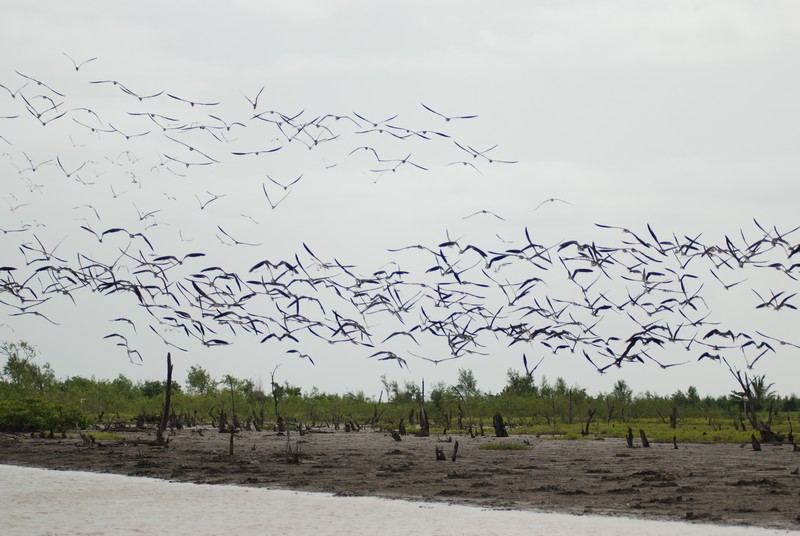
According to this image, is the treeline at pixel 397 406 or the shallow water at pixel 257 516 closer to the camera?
the shallow water at pixel 257 516

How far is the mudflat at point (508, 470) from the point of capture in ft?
50.5

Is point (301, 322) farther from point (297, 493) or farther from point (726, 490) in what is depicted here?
point (726, 490)

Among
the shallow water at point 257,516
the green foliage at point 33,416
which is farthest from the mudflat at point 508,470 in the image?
the green foliage at point 33,416

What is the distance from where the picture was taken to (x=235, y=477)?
21312 mm

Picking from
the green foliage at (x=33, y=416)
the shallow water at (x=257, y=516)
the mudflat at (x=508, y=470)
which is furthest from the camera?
the green foliage at (x=33, y=416)

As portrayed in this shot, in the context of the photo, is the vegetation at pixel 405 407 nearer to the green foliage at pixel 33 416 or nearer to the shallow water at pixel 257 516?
the green foliage at pixel 33 416

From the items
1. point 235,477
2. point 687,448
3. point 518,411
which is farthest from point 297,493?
point 518,411

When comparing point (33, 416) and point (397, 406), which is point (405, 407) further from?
point (33, 416)

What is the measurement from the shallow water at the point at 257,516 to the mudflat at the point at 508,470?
892 mm

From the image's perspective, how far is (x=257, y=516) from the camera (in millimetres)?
15039

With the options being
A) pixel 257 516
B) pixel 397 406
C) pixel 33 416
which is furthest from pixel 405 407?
pixel 257 516

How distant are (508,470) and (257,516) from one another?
7.96 meters

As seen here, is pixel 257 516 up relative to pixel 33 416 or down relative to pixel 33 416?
down

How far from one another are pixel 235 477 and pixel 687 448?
14.7 meters
